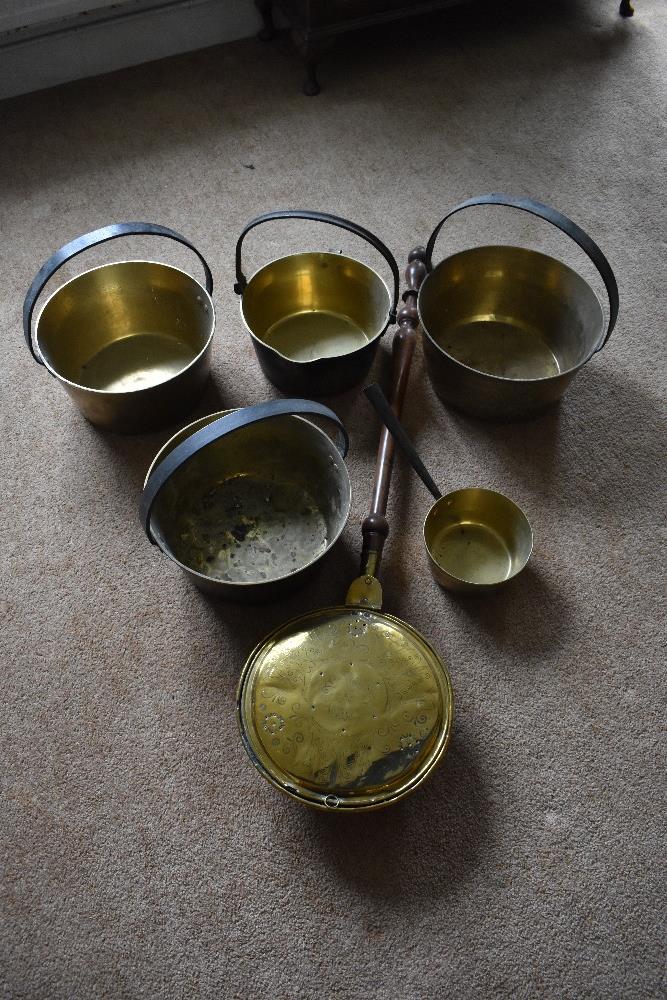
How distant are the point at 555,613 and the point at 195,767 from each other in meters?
0.70

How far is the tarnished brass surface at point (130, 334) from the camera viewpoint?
1.53 metres

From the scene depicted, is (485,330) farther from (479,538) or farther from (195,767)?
(195,767)

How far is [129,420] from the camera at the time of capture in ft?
5.03

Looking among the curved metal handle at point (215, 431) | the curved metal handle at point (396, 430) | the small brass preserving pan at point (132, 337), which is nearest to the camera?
the curved metal handle at point (215, 431)

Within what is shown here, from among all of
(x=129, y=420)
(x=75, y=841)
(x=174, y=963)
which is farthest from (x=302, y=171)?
(x=174, y=963)

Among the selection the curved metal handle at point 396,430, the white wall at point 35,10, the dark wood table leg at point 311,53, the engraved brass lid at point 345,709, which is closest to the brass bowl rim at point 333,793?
the engraved brass lid at point 345,709

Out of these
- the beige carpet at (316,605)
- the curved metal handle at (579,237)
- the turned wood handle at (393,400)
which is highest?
the curved metal handle at (579,237)

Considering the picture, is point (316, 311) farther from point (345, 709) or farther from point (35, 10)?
point (35, 10)

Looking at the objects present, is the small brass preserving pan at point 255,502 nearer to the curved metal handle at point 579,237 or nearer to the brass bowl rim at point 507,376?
the brass bowl rim at point 507,376

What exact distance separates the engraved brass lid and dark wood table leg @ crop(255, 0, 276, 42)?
6.88 ft

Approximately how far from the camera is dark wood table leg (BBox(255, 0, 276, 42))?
235 cm

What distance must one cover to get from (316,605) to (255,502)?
243mm

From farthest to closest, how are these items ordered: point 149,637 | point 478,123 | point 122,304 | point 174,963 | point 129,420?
point 478,123 → point 122,304 → point 129,420 → point 149,637 → point 174,963

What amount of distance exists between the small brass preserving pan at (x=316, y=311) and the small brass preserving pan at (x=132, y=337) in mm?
138
